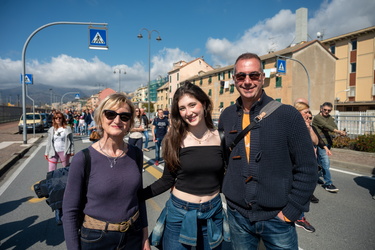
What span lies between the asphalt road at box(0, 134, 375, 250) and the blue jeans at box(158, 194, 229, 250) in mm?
1360

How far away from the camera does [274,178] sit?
1.62m

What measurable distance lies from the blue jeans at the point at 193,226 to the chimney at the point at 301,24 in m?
40.2

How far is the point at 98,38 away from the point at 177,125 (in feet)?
34.5

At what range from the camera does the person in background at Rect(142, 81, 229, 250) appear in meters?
1.94

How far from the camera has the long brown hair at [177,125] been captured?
2033 mm

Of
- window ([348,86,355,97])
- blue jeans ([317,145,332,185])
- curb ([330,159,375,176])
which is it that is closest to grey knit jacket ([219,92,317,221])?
blue jeans ([317,145,332,185])

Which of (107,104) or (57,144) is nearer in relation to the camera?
(107,104)

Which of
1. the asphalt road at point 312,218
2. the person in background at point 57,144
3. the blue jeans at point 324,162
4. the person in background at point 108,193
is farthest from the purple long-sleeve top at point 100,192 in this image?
the blue jeans at point 324,162

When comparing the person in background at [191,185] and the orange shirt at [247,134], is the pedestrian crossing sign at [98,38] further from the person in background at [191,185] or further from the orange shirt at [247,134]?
the orange shirt at [247,134]

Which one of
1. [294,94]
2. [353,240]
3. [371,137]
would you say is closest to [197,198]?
[353,240]

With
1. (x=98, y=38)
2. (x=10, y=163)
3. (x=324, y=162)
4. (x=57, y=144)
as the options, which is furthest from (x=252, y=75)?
(x=98, y=38)

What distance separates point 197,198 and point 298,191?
82 centimetres

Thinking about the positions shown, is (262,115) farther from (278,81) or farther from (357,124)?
(278,81)

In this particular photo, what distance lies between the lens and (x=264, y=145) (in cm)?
164
